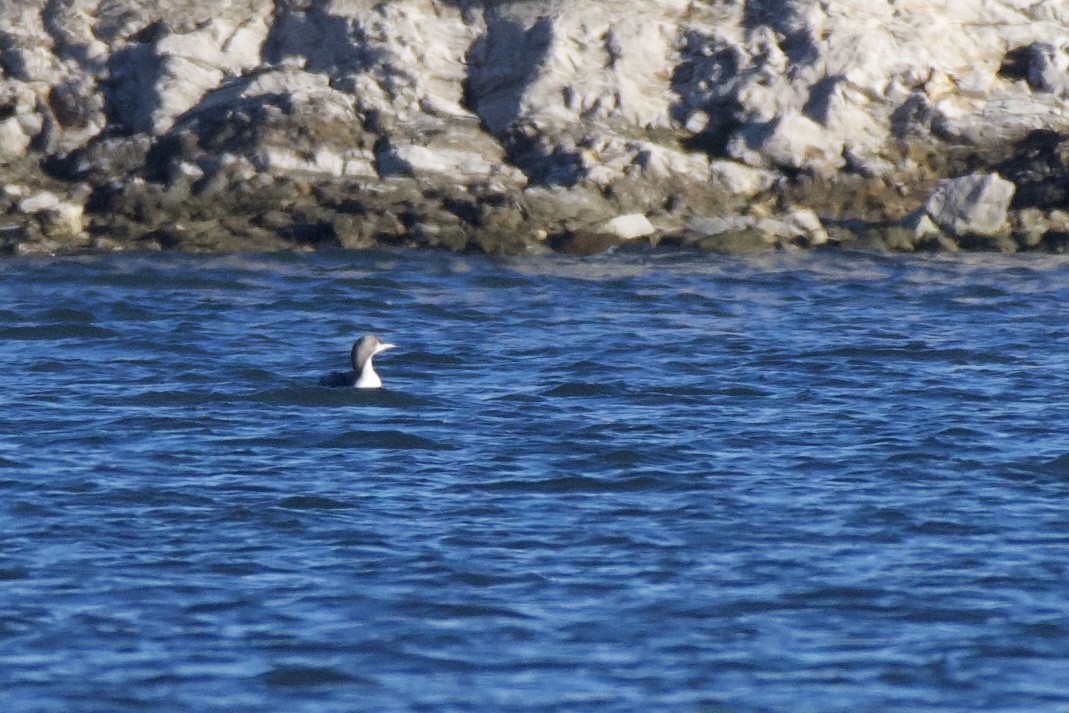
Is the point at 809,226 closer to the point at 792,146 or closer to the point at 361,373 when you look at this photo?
the point at 792,146

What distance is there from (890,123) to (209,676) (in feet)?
72.1

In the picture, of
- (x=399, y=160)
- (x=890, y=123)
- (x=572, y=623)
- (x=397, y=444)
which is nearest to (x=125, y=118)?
(x=399, y=160)

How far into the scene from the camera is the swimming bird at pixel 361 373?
20016 mm

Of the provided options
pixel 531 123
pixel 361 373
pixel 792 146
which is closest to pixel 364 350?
pixel 361 373

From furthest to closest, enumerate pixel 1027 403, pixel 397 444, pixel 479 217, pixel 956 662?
pixel 479 217 → pixel 1027 403 → pixel 397 444 → pixel 956 662

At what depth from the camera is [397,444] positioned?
17.6 m

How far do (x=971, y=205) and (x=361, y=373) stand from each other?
1291 cm

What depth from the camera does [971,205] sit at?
29.4 meters

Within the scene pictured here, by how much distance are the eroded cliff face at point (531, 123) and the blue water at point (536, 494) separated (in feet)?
8.14

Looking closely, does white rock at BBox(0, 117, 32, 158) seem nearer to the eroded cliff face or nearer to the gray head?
the eroded cliff face

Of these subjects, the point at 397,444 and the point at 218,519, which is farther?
the point at 397,444

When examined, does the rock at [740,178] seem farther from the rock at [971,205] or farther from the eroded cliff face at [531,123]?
the rock at [971,205]

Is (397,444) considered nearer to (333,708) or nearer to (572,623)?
(572,623)

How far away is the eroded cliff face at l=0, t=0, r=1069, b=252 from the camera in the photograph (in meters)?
29.4
